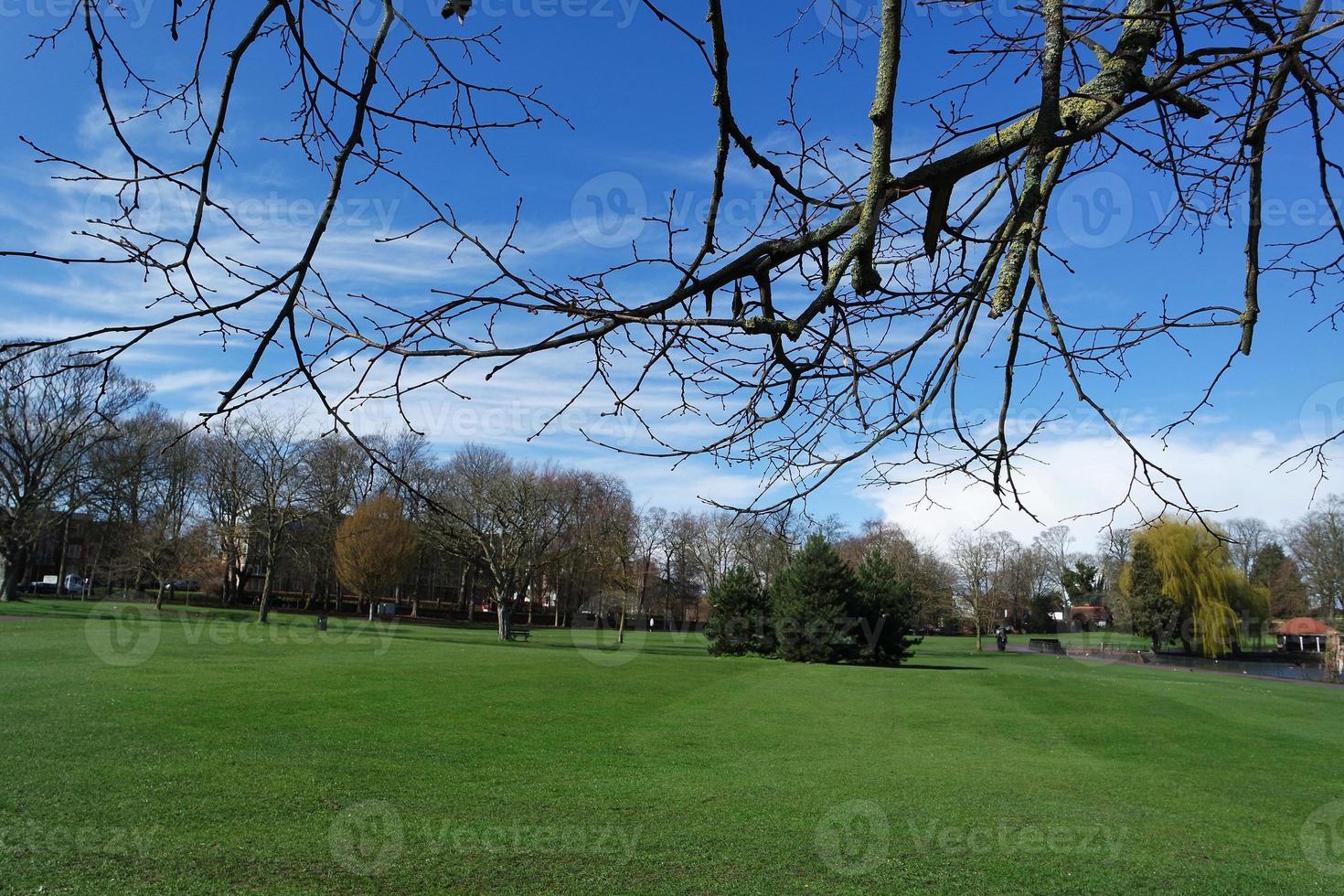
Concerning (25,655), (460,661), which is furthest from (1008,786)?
(25,655)

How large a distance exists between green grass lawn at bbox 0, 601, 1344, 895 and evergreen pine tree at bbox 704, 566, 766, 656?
15.5m

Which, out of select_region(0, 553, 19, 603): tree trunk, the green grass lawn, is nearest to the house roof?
the green grass lawn

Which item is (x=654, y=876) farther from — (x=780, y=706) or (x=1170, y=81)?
(x=780, y=706)

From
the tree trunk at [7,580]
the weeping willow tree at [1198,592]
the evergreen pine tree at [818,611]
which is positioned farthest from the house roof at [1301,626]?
the tree trunk at [7,580]

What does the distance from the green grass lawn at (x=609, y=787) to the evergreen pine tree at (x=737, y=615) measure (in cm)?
1549

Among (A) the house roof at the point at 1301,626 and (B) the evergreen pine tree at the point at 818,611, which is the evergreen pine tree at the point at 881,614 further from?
(A) the house roof at the point at 1301,626

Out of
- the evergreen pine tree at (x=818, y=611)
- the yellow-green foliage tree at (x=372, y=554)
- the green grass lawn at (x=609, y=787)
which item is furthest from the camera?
the yellow-green foliage tree at (x=372, y=554)

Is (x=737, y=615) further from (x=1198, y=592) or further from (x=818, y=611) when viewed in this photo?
(x=1198, y=592)

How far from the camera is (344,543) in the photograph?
51.9m

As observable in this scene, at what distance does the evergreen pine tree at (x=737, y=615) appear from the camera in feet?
124

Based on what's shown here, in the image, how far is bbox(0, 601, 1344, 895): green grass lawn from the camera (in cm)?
735

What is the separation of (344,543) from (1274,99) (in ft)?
177

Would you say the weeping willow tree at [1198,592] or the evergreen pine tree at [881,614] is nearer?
the evergreen pine tree at [881,614]

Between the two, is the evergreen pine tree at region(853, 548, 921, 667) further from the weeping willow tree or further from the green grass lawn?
the weeping willow tree
